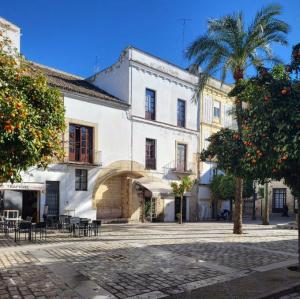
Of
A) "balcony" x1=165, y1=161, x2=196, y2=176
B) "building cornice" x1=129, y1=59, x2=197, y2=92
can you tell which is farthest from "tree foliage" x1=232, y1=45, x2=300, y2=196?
"balcony" x1=165, y1=161, x2=196, y2=176

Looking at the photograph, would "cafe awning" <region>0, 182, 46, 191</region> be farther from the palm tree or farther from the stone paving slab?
the stone paving slab

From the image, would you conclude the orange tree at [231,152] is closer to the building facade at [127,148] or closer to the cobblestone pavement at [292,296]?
the cobblestone pavement at [292,296]

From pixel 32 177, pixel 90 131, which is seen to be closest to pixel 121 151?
pixel 90 131

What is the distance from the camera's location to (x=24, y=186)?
61.2 ft

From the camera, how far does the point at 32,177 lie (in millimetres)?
19219

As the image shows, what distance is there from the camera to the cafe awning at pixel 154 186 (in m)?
23.1

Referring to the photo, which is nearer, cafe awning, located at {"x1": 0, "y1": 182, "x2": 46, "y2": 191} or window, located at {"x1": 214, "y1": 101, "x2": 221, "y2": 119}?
cafe awning, located at {"x1": 0, "y1": 182, "x2": 46, "y2": 191}

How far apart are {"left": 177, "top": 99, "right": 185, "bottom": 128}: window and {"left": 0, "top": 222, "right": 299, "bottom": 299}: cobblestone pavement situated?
14312 millimetres

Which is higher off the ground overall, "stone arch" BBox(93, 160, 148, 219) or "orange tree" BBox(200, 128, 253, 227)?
"orange tree" BBox(200, 128, 253, 227)

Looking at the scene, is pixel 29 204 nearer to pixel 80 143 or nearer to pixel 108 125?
pixel 80 143

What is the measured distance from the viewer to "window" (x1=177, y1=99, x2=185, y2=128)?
2773 cm

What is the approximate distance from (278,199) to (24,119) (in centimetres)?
3570

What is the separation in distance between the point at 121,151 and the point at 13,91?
55.5 feet

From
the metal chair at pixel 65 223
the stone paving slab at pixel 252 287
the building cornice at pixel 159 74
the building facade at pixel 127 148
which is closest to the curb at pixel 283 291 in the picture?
the stone paving slab at pixel 252 287
